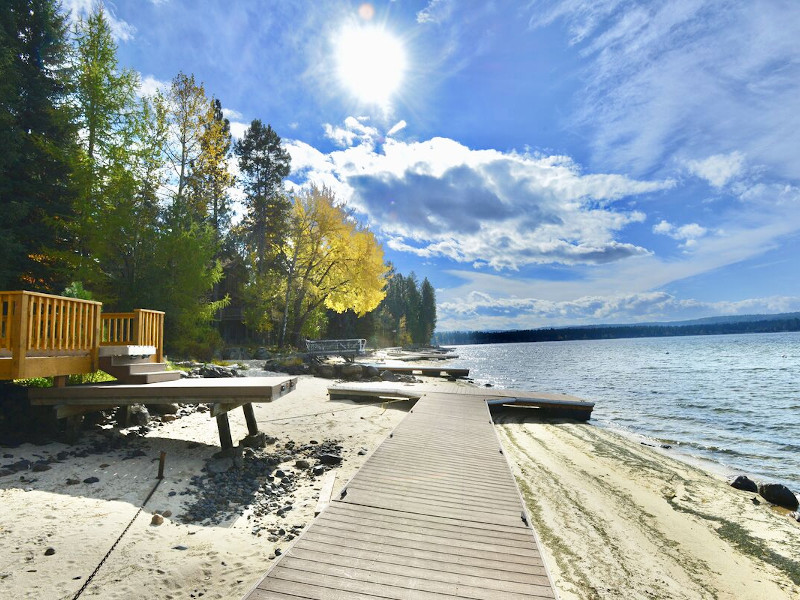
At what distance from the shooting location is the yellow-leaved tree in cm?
3109

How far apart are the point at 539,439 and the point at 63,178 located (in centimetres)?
2035

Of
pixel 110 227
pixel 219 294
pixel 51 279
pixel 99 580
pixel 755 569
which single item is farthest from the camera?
pixel 219 294

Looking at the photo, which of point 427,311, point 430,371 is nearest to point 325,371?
point 430,371

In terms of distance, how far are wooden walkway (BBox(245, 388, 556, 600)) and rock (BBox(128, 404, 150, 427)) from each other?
519 cm

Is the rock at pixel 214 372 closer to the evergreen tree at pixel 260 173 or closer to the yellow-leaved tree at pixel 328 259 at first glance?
the yellow-leaved tree at pixel 328 259

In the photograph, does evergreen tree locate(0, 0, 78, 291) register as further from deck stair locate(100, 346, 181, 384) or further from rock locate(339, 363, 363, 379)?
rock locate(339, 363, 363, 379)

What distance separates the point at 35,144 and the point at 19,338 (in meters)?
13.6

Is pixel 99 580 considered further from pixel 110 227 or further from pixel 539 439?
pixel 110 227

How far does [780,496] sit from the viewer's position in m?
9.12

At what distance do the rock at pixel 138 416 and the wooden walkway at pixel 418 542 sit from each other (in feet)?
17.0

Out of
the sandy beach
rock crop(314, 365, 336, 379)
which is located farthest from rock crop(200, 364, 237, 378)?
rock crop(314, 365, 336, 379)

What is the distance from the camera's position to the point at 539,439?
529 inches

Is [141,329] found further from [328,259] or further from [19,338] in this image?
[328,259]

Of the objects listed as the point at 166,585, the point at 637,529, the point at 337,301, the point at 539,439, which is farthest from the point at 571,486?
the point at 337,301
